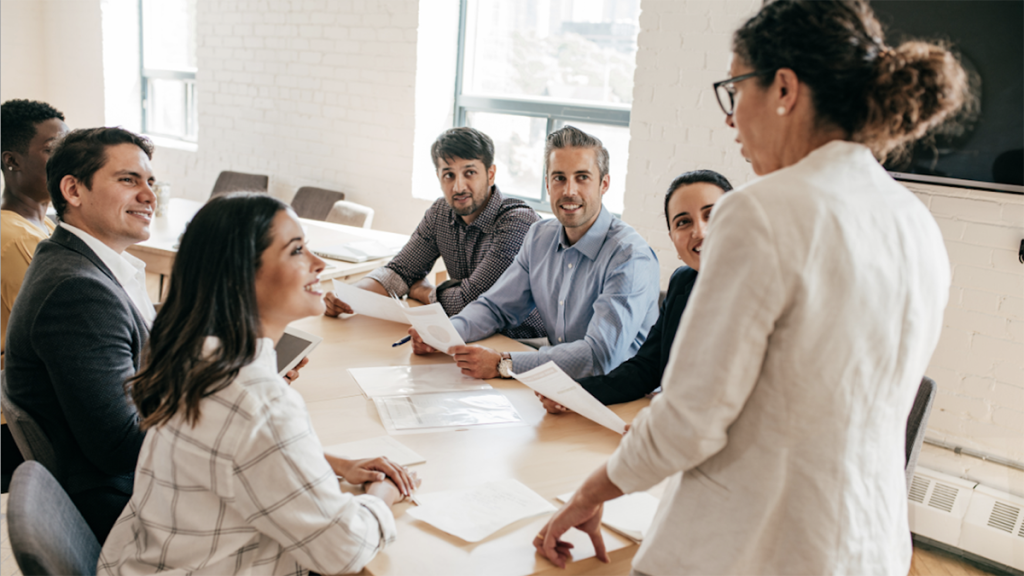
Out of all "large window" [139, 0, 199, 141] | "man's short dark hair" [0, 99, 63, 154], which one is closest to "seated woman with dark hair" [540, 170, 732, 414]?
"man's short dark hair" [0, 99, 63, 154]

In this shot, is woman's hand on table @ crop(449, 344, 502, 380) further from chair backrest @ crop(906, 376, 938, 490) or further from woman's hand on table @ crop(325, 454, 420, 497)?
chair backrest @ crop(906, 376, 938, 490)

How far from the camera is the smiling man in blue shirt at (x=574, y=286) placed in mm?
2000

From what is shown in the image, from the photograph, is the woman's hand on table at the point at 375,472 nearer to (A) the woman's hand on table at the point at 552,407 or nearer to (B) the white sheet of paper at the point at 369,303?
(A) the woman's hand on table at the point at 552,407

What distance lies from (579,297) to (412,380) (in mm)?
677

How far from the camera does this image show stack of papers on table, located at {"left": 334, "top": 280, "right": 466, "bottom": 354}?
1913 millimetres

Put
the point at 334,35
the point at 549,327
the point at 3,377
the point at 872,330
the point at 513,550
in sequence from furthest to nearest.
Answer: the point at 334,35, the point at 549,327, the point at 3,377, the point at 513,550, the point at 872,330

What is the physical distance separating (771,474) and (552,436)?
0.76 meters

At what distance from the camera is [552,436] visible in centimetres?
155

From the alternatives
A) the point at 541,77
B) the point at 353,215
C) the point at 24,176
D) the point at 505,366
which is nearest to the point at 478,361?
the point at 505,366

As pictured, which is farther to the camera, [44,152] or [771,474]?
[44,152]

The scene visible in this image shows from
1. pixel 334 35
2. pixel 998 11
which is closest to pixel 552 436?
pixel 998 11

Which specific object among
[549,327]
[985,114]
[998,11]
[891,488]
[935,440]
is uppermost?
[998,11]

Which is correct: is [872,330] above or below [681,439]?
above

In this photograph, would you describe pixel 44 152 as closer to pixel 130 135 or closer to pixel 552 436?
pixel 130 135
